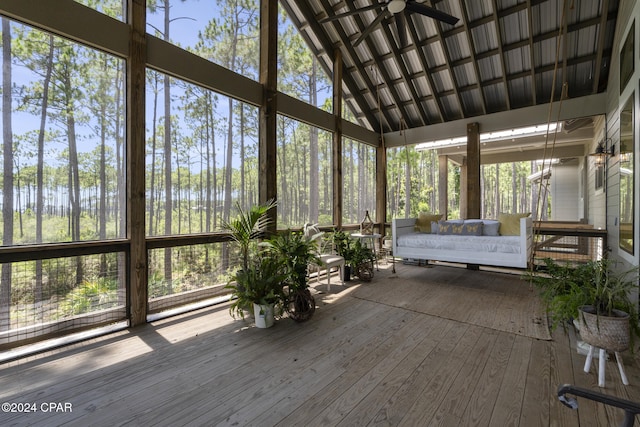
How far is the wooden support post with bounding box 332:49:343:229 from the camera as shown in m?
6.07

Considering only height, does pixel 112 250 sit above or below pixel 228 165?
below

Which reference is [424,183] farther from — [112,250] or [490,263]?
[112,250]

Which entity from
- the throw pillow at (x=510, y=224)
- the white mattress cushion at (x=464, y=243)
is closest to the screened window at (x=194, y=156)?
the white mattress cushion at (x=464, y=243)

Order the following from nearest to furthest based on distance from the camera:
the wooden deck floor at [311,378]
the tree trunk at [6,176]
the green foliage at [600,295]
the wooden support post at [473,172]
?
the wooden deck floor at [311,378] → the green foliage at [600,295] → the tree trunk at [6,176] → the wooden support post at [473,172]

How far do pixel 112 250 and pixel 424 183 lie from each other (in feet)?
47.0

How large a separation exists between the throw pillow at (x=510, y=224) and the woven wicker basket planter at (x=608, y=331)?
9.48ft

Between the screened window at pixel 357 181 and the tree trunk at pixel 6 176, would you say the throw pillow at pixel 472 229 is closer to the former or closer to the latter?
the screened window at pixel 357 181

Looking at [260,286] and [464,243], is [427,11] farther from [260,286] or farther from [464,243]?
[260,286]

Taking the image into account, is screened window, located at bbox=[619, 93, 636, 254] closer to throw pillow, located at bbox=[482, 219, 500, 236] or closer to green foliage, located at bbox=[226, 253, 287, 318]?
throw pillow, located at bbox=[482, 219, 500, 236]

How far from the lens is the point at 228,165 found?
411 cm

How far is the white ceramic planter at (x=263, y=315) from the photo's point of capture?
3031 millimetres

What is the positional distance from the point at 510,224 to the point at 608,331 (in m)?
3.14

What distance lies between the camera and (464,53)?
5496 millimetres

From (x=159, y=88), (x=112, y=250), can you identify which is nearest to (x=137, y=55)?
(x=159, y=88)
